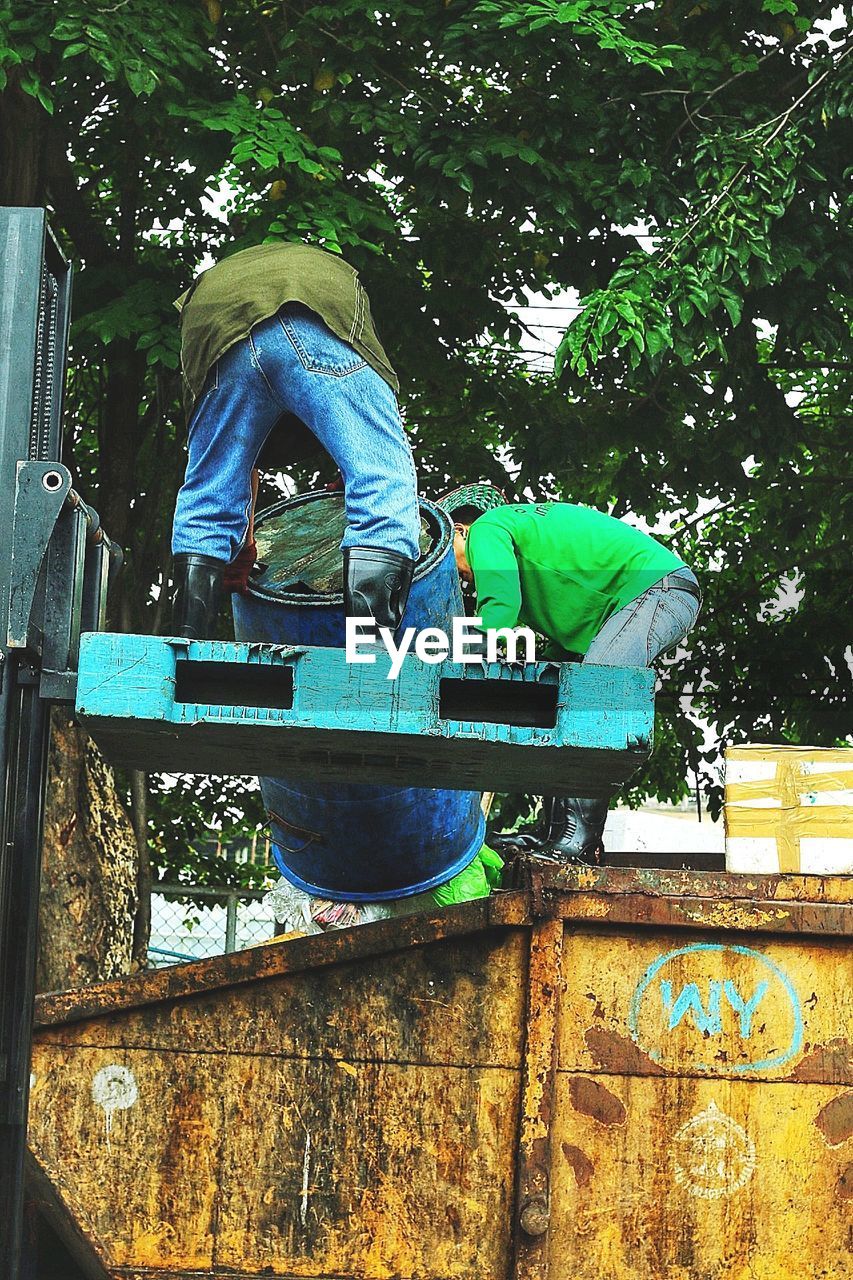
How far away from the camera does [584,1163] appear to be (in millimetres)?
3129

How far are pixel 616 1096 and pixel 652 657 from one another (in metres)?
1.36

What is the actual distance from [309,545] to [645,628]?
0.99 metres

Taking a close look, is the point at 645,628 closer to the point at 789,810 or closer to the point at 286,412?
the point at 789,810

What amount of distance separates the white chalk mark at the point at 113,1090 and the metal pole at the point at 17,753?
0.38m

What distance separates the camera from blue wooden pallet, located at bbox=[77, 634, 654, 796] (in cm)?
264

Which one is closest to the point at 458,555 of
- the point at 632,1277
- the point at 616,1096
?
the point at 616,1096

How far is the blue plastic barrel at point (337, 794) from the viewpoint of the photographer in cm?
352

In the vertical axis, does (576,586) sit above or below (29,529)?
above

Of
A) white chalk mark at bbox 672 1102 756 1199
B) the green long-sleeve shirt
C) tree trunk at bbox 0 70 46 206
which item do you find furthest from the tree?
white chalk mark at bbox 672 1102 756 1199

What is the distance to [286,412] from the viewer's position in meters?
3.21

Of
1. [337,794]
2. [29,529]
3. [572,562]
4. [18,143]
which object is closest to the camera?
[29,529]

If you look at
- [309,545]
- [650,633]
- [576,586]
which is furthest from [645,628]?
[309,545]

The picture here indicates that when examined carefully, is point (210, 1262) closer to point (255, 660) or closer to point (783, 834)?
point (255, 660)

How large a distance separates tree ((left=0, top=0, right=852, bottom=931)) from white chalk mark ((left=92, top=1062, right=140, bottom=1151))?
3227mm
